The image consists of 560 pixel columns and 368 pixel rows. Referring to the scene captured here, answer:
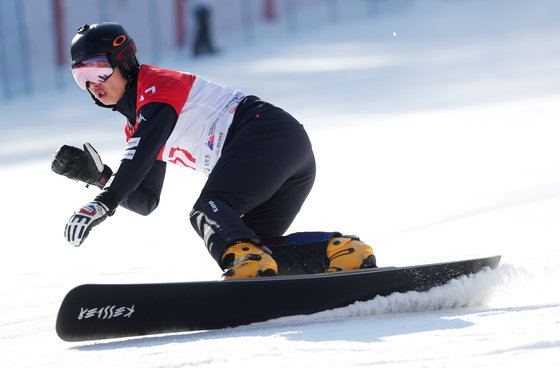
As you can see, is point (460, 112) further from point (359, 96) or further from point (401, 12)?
point (401, 12)

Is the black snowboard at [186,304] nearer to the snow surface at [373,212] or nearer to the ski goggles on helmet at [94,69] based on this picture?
the snow surface at [373,212]

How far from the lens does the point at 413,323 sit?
11.0ft

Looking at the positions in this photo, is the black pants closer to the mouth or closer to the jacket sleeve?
the jacket sleeve

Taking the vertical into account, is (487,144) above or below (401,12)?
below

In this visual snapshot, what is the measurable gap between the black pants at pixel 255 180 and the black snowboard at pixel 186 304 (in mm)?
233

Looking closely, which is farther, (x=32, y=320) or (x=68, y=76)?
(x=68, y=76)

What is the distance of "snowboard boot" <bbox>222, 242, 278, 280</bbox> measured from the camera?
351 centimetres

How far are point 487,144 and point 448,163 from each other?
2.68ft

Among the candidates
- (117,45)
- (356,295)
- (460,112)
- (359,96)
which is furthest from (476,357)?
(359,96)

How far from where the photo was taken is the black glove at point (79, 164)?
419 cm

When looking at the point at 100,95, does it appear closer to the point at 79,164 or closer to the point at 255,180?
the point at 79,164

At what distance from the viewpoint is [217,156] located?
156 inches

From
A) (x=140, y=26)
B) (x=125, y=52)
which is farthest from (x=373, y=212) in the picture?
(x=140, y=26)

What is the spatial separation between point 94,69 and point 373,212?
110 inches
